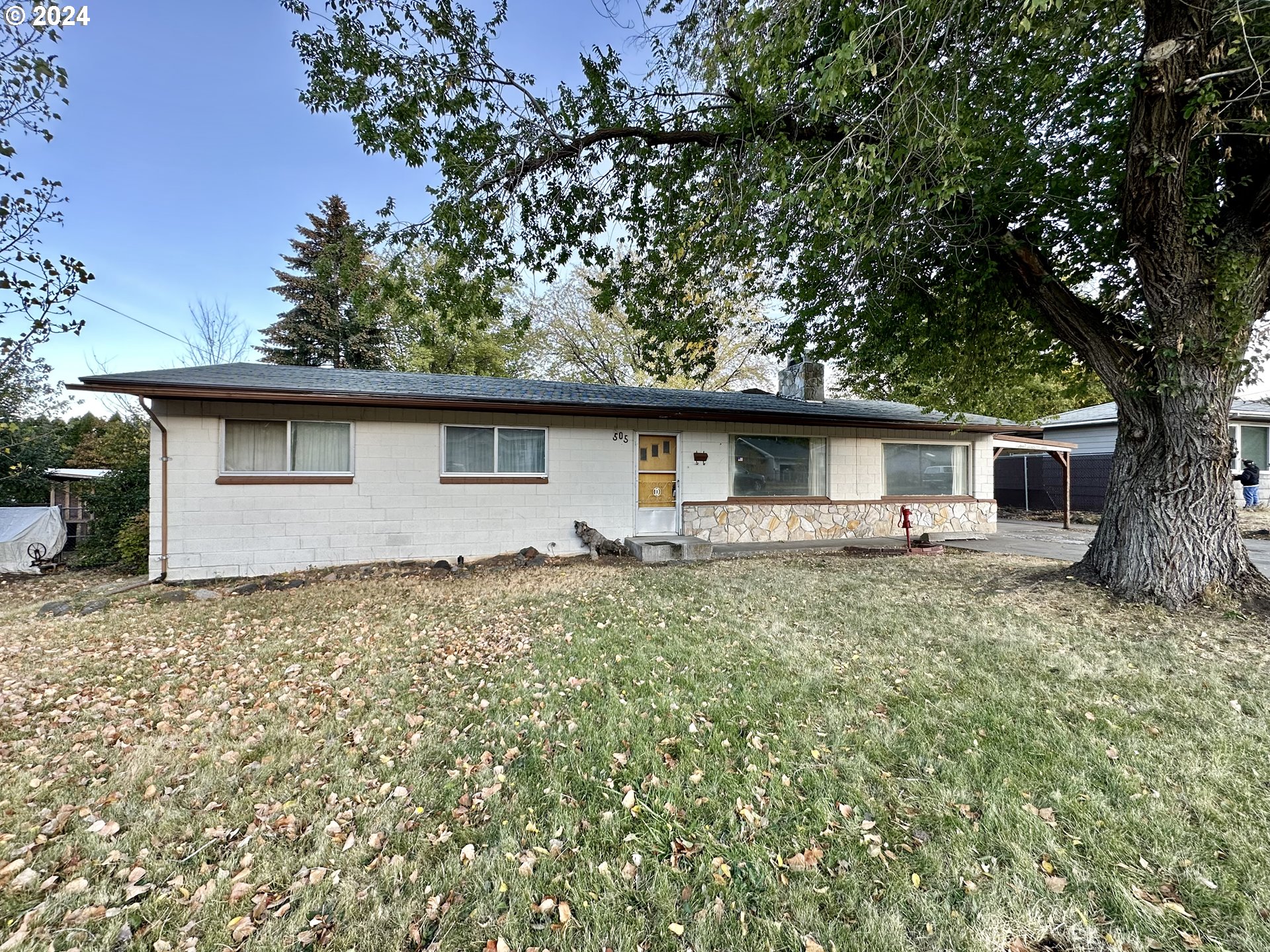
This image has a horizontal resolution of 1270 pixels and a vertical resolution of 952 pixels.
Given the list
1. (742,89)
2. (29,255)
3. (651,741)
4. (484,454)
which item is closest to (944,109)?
(742,89)

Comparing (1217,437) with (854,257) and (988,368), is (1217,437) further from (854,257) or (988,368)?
(854,257)

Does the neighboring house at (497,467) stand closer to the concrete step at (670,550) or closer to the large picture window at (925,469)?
the large picture window at (925,469)

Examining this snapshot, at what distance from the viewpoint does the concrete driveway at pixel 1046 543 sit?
8133 mm

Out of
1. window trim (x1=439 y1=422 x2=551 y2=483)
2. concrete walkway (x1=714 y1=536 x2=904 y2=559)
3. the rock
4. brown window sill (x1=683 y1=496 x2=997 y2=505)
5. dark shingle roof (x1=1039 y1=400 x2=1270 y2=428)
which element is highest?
dark shingle roof (x1=1039 y1=400 x2=1270 y2=428)

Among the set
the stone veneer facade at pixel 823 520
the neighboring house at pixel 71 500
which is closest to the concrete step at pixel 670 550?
the stone veneer facade at pixel 823 520

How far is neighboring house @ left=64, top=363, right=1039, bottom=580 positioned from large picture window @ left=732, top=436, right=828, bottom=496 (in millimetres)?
29

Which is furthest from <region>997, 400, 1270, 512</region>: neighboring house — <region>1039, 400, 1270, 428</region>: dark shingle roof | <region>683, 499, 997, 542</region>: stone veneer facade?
<region>683, 499, 997, 542</region>: stone veneer facade

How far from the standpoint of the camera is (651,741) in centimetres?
277

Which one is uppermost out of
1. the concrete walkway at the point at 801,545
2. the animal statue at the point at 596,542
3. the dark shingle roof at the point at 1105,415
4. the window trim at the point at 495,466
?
the dark shingle roof at the point at 1105,415

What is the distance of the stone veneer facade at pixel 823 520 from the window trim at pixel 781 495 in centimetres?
11

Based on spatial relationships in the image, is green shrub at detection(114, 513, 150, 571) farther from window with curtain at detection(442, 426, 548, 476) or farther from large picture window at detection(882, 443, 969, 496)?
large picture window at detection(882, 443, 969, 496)

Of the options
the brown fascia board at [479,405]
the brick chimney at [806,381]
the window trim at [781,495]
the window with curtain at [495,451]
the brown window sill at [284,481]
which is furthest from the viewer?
the brick chimney at [806,381]

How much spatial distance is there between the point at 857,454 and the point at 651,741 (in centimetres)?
919

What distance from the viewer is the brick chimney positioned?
1131 cm
